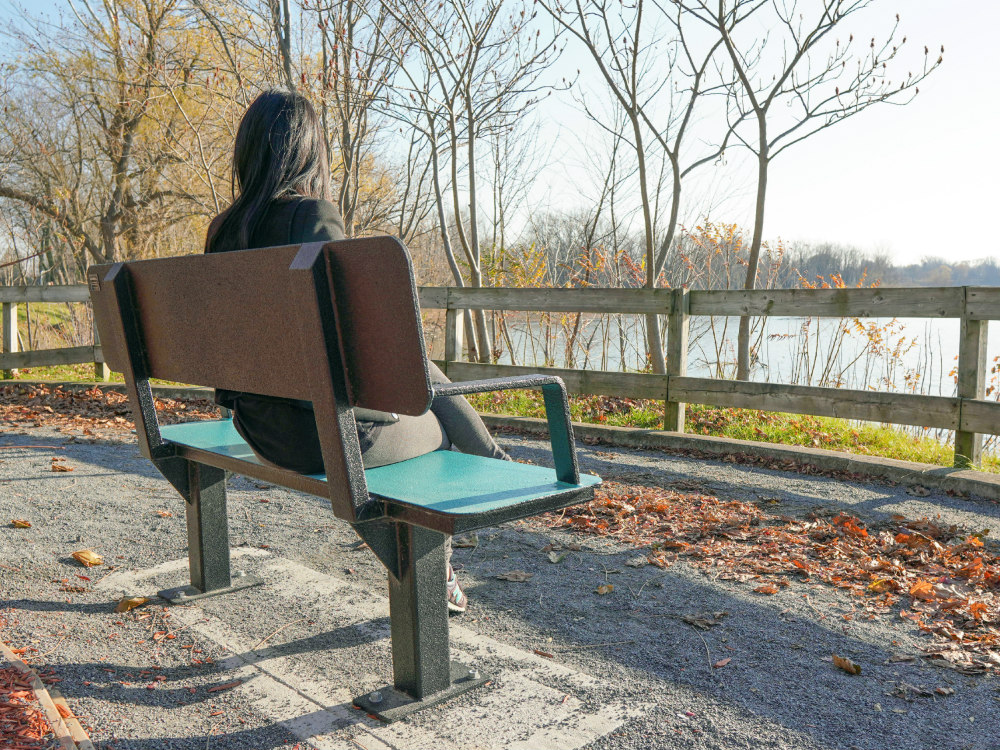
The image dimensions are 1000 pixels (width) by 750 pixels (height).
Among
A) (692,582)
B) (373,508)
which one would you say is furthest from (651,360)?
(373,508)

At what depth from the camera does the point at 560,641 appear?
277 centimetres

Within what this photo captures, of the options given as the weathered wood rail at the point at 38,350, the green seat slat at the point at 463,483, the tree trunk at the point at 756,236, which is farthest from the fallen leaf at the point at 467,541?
the weathered wood rail at the point at 38,350

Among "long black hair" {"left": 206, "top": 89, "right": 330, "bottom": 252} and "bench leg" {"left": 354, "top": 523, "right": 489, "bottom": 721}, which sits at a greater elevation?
"long black hair" {"left": 206, "top": 89, "right": 330, "bottom": 252}

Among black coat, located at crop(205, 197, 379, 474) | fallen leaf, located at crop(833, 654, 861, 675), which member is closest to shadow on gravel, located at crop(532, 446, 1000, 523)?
fallen leaf, located at crop(833, 654, 861, 675)

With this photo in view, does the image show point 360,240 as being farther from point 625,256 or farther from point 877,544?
point 625,256

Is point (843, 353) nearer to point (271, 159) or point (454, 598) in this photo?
point (454, 598)

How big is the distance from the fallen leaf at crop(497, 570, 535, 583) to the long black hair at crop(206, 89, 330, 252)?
1.73 meters

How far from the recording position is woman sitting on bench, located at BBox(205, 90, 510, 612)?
235 cm

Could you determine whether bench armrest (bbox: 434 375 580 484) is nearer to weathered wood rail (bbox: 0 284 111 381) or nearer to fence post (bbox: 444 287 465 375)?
fence post (bbox: 444 287 465 375)

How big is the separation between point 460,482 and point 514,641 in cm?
87

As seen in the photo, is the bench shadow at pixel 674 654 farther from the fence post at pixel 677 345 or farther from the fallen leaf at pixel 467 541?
the fence post at pixel 677 345

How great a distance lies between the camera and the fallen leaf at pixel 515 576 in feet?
11.1

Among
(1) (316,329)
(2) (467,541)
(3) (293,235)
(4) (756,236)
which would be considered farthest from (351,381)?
(4) (756,236)

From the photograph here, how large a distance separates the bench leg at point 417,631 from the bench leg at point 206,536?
112 cm
